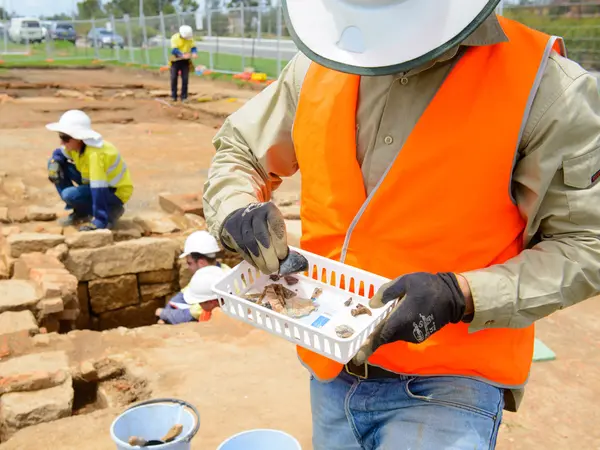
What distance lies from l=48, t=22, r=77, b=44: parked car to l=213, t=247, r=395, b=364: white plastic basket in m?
36.6

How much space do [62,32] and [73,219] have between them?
109 feet

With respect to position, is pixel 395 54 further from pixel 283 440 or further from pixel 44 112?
pixel 44 112

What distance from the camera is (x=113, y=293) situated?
19.4ft

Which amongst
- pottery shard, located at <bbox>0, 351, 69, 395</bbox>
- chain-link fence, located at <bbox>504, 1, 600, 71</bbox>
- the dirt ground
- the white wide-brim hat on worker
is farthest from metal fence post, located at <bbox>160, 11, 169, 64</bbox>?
the white wide-brim hat on worker

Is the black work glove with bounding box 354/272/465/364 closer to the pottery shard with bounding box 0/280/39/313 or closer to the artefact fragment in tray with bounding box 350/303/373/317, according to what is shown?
the artefact fragment in tray with bounding box 350/303/373/317

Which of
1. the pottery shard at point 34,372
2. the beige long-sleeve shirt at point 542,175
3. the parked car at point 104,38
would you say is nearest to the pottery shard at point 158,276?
the pottery shard at point 34,372

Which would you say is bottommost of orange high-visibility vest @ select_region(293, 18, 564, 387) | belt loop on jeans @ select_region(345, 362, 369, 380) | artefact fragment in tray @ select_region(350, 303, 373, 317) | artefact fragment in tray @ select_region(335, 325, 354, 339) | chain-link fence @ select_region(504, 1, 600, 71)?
belt loop on jeans @ select_region(345, 362, 369, 380)

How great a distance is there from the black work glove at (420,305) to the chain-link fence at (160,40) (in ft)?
58.7

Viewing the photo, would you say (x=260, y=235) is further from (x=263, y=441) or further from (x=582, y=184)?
(x=263, y=441)

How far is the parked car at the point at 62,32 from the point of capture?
35625mm

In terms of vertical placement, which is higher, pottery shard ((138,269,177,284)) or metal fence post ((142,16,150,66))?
metal fence post ((142,16,150,66))

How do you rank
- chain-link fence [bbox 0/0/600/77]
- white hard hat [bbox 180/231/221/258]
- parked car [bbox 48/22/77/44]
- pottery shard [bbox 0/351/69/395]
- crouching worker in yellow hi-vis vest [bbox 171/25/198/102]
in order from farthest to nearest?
parked car [bbox 48/22/77/44] → crouching worker in yellow hi-vis vest [bbox 171/25/198/102] → chain-link fence [bbox 0/0/600/77] → white hard hat [bbox 180/231/221/258] → pottery shard [bbox 0/351/69/395]

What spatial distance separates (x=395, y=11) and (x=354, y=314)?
816mm

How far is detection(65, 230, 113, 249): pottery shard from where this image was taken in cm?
564
